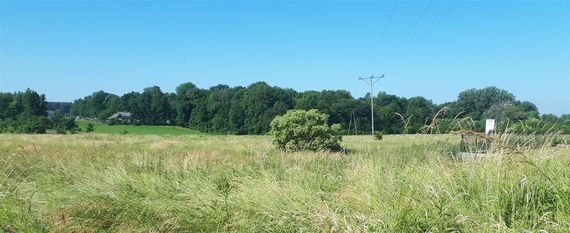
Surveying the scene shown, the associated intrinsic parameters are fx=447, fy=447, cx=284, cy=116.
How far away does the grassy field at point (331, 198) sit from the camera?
3.38 metres

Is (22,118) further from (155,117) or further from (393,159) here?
(393,159)

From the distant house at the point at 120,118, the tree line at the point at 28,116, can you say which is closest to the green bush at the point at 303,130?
the tree line at the point at 28,116

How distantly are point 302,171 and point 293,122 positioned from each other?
20.0m

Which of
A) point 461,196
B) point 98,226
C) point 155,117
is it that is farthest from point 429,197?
point 155,117

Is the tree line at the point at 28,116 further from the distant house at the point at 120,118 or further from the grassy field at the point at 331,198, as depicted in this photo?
the grassy field at the point at 331,198

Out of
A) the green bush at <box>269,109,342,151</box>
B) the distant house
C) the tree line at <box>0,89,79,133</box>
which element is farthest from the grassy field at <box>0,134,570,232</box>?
the distant house

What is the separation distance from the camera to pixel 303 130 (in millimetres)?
24641

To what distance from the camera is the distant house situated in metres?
96.7

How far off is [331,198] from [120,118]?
334 ft

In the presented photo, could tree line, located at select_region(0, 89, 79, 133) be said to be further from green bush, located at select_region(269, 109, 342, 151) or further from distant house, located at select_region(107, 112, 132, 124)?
green bush, located at select_region(269, 109, 342, 151)

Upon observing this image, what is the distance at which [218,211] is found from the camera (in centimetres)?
417

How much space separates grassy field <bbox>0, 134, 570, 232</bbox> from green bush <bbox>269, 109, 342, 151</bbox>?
18358 millimetres

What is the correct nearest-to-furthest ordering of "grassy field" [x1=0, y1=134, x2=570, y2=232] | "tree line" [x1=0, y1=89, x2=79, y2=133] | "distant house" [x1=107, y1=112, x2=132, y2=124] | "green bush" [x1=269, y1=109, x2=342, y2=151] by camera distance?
"grassy field" [x1=0, y1=134, x2=570, y2=232] → "green bush" [x1=269, y1=109, x2=342, y2=151] → "tree line" [x1=0, y1=89, x2=79, y2=133] → "distant house" [x1=107, y1=112, x2=132, y2=124]

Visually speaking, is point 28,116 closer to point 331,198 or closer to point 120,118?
point 120,118
